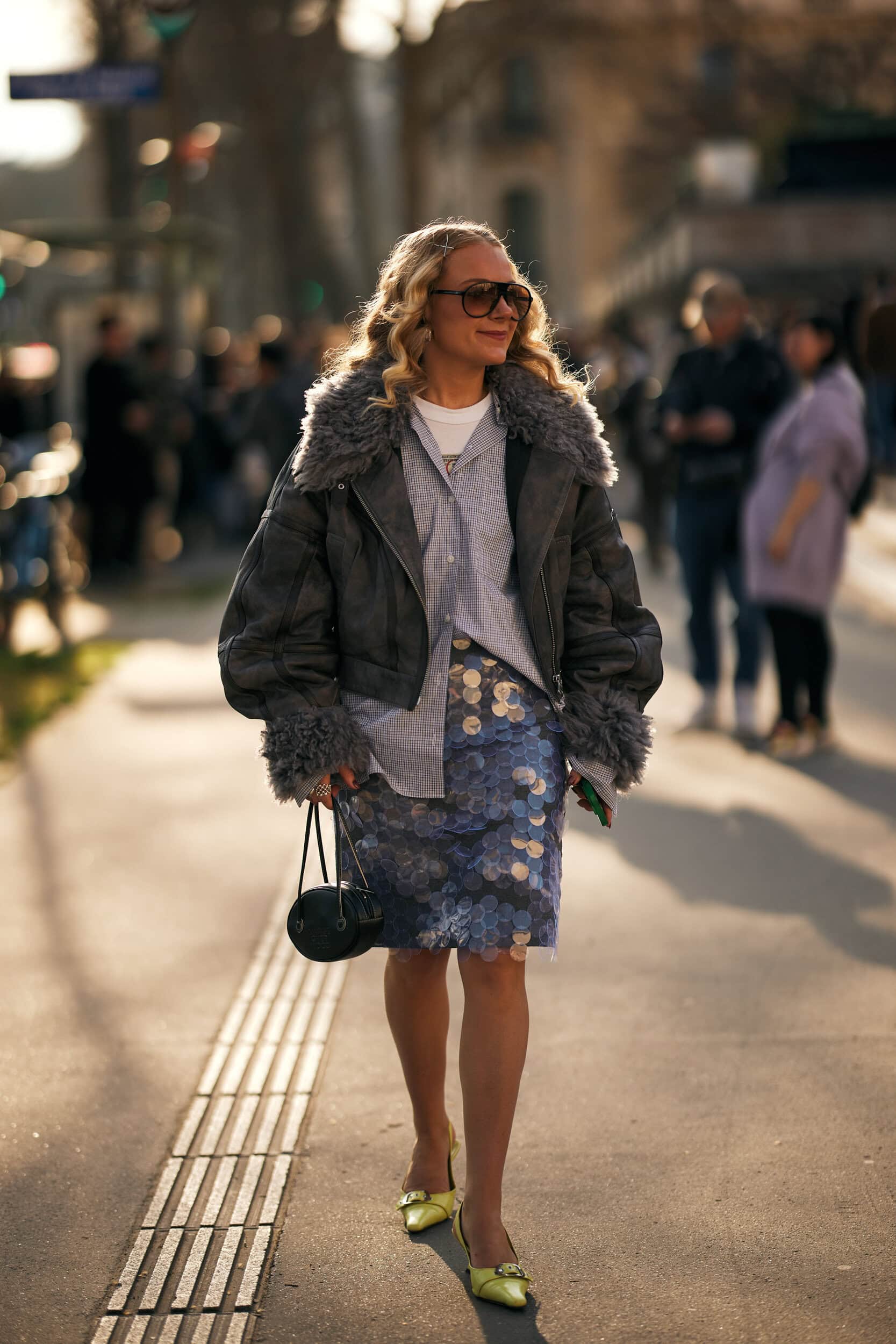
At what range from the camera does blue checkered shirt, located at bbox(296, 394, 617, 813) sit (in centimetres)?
363

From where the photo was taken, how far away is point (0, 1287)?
12.0 ft

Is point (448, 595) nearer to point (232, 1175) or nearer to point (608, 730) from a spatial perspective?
point (608, 730)

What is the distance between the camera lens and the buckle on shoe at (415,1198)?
3.89m

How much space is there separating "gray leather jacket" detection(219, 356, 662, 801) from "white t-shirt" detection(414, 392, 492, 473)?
0.05m

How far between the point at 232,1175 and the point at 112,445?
12.0 m

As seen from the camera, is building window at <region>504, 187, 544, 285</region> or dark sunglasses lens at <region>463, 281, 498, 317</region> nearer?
dark sunglasses lens at <region>463, 281, 498, 317</region>

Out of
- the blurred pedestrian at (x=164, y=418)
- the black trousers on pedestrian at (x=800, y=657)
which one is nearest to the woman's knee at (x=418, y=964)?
the black trousers on pedestrian at (x=800, y=657)

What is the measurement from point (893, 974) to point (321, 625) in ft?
8.11

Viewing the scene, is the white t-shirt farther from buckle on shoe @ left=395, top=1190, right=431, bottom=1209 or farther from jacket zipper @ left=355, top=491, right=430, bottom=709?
buckle on shoe @ left=395, top=1190, right=431, bottom=1209

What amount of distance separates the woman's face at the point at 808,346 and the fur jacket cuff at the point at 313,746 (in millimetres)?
4821

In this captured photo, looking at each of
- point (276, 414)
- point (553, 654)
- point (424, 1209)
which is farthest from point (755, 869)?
point (276, 414)

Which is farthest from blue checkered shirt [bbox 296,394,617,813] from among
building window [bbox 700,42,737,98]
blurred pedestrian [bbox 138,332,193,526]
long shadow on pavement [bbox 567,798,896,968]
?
building window [bbox 700,42,737,98]

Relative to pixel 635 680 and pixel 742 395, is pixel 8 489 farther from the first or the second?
pixel 635 680

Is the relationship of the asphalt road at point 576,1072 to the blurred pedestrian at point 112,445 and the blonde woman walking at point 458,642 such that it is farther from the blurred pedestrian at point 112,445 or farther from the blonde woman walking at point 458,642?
the blurred pedestrian at point 112,445
